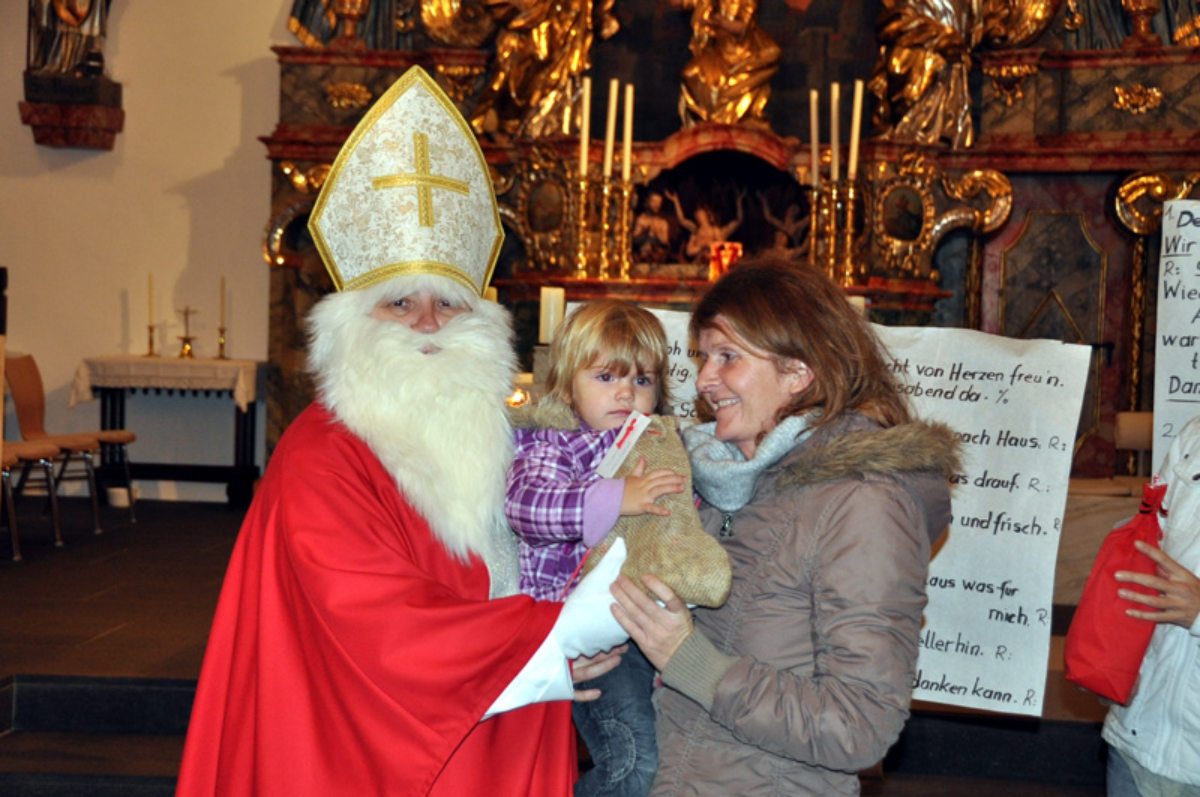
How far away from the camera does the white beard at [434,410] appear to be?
258 cm

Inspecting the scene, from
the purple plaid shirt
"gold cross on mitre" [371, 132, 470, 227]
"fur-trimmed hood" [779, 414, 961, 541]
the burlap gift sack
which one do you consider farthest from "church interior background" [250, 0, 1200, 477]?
"fur-trimmed hood" [779, 414, 961, 541]

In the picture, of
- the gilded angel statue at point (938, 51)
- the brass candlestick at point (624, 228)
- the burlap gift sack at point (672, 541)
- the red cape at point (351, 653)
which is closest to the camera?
the burlap gift sack at point (672, 541)

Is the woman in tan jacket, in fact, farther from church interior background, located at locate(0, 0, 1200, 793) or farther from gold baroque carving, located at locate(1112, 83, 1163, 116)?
gold baroque carving, located at locate(1112, 83, 1163, 116)

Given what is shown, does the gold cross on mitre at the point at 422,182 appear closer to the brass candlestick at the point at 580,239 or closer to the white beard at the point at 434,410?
the white beard at the point at 434,410

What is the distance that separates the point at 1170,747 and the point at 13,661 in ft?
13.5

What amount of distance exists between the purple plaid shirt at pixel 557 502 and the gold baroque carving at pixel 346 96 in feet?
24.5

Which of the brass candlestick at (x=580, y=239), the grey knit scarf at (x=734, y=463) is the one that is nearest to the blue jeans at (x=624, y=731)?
the grey knit scarf at (x=734, y=463)

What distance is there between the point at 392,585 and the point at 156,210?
28.9ft

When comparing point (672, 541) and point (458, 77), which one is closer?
point (672, 541)

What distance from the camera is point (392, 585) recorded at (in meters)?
2.37

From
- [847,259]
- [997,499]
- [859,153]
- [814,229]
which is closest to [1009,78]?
[859,153]

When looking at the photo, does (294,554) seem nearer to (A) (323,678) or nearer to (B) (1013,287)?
(A) (323,678)

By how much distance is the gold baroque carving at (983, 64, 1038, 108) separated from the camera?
31.5 ft

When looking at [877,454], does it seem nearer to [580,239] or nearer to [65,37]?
[580,239]
